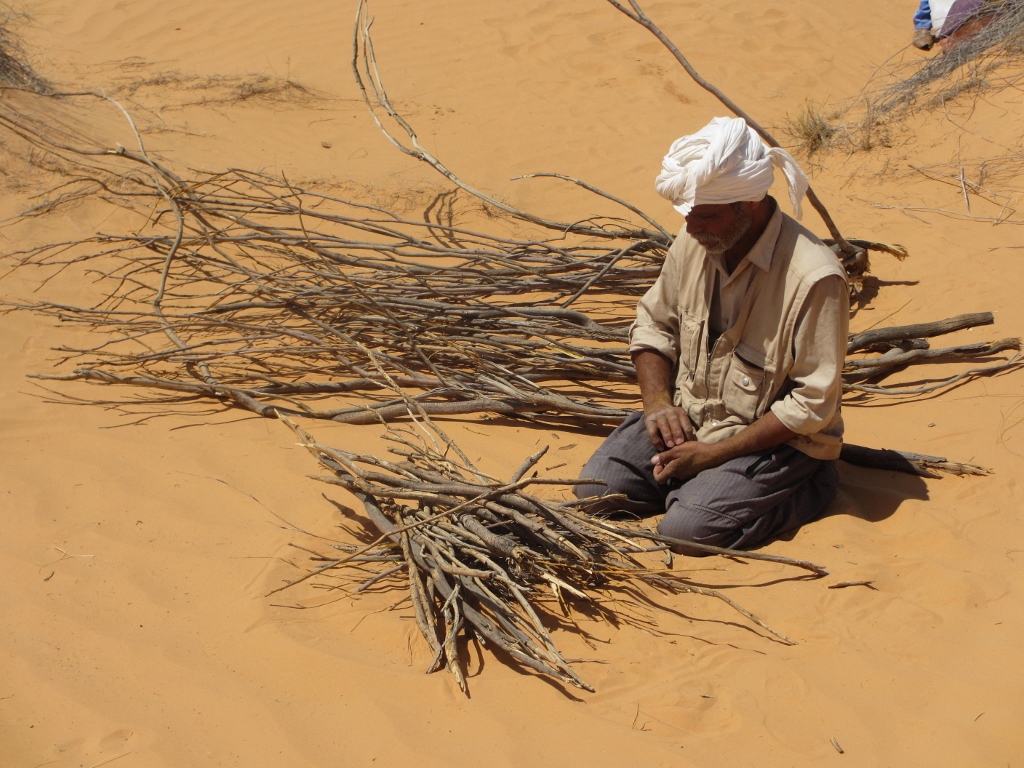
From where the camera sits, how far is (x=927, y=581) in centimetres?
247

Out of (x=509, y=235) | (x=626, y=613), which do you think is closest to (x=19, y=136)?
(x=509, y=235)

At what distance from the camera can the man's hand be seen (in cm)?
267

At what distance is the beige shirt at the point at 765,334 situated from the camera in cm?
241

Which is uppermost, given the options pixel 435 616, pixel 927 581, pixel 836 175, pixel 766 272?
pixel 836 175

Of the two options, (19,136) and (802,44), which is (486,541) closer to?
(19,136)

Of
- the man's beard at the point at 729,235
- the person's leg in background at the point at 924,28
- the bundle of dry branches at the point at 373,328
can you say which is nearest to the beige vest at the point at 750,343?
the man's beard at the point at 729,235

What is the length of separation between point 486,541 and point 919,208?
3.67 metres

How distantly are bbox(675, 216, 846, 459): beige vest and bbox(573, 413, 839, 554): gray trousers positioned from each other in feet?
0.34

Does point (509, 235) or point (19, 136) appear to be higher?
point (19, 136)

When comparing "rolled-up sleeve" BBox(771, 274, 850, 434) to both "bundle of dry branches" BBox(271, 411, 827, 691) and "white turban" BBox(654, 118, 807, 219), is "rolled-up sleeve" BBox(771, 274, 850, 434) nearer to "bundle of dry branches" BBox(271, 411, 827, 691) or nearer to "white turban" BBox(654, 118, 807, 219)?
"white turban" BBox(654, 118, 807, 219)

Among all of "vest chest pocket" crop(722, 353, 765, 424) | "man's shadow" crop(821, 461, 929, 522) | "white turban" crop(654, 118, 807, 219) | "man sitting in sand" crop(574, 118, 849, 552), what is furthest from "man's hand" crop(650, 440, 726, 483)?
"white turban" crop(654, 118, 807, 219)

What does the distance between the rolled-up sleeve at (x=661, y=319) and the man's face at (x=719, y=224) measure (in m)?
0.29

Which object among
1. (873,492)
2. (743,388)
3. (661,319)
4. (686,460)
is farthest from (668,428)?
(873,492)

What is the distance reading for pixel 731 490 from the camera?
8.59ft
